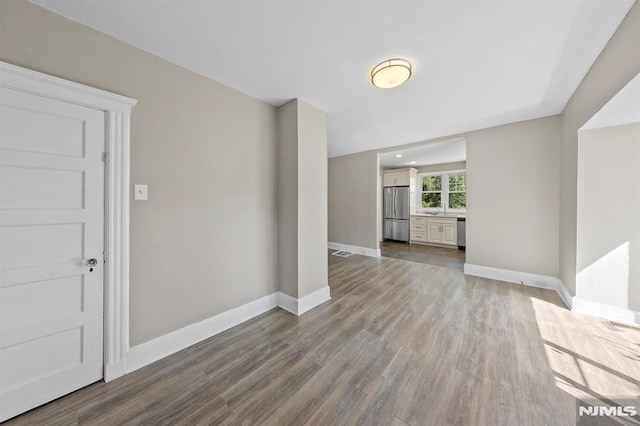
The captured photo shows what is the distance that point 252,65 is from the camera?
204 centimetres

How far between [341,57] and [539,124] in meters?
3.41

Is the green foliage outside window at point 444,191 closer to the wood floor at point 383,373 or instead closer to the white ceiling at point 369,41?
the white ceiling at point 369,41

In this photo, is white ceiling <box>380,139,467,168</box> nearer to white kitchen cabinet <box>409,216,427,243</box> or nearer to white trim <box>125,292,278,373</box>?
white kitchen cabinet <box>409,216,427,243</box>

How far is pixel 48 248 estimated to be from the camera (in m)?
1.43

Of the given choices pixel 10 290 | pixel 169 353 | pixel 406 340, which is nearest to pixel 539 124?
pixel 406 340

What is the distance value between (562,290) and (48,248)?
5410 millimetres

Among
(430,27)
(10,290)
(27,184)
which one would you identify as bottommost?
(10,290)

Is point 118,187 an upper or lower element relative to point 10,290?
upper

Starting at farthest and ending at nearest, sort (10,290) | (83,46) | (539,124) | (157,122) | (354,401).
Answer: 1. (539,124)
2. (157,122)
3. (83,46)
4. (354,401)
5. (10,290)

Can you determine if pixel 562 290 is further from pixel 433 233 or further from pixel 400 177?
pixel 400 177

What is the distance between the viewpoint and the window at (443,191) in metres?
6.73

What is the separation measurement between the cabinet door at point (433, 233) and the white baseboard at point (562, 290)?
269 cm

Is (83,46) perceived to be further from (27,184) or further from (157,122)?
(27,184)

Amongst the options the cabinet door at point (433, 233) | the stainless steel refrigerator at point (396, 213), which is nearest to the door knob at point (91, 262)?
the stainless steel refrigerator at point (396, 213)
